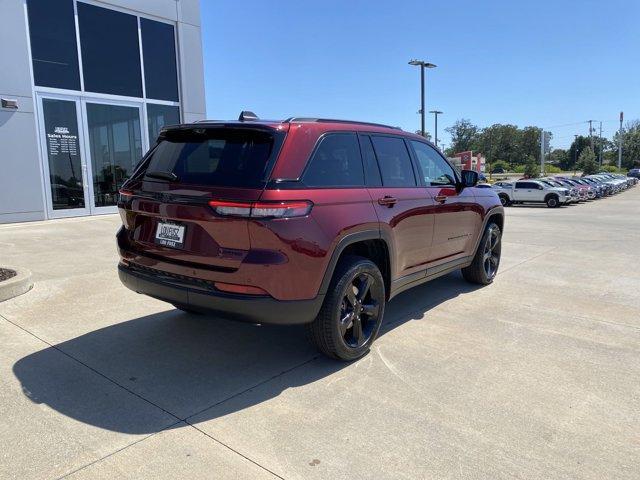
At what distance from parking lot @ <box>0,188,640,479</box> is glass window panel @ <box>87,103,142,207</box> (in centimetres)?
890

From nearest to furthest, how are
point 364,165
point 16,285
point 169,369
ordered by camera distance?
point 169,369, point 364,165, point 16,285

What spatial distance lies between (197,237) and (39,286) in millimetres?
3830

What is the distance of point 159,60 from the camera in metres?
15.2

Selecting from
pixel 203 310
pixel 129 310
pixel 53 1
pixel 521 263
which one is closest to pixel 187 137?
pixel 203 310

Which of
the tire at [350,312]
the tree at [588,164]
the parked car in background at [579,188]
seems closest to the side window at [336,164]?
the tire at [350,312]

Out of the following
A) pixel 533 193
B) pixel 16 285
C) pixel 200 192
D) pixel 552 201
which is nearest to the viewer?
pixel 200 192

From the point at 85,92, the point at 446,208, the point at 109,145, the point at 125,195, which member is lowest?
the point at 446,208

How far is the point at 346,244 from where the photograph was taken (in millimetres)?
3637

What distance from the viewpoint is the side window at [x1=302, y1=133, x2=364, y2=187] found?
3.58 meters

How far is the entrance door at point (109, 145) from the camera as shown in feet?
45.1

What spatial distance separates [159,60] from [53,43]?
3.11 metres

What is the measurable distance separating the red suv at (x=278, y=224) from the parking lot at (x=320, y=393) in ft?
1.76

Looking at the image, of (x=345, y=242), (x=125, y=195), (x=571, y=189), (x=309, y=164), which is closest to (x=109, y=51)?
(x=125, y=195)

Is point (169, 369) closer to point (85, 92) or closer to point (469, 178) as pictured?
point (469, 178)
